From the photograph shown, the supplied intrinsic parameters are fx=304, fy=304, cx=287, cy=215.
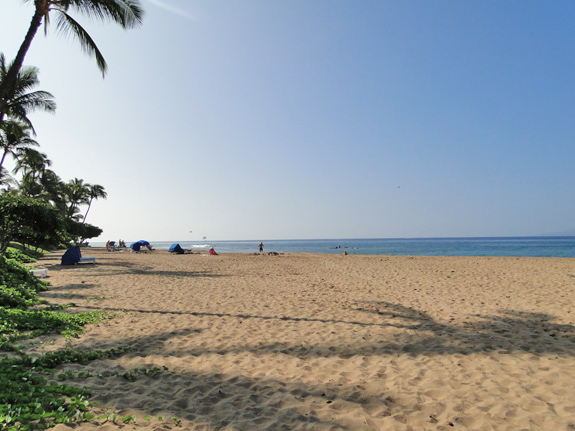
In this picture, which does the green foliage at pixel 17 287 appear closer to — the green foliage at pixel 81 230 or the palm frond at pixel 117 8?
the palm frond at pixel 117 8

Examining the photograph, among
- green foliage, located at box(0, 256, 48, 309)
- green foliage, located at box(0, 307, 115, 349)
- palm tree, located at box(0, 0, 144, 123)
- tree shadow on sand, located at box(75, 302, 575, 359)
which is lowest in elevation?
tree shadow on sand, located at box(75, 302, 575, 359)

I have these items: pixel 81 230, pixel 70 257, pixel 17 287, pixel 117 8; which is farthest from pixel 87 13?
pixel 81 230

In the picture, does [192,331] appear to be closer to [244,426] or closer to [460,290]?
[244,426]

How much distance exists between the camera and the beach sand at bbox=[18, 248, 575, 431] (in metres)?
3.35

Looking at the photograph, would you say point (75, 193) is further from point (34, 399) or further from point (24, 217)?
point (34, 399)

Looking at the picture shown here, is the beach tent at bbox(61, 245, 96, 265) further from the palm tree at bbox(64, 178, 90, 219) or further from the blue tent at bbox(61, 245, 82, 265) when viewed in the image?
the palm tree at bbox(64, 178, 90, 219)

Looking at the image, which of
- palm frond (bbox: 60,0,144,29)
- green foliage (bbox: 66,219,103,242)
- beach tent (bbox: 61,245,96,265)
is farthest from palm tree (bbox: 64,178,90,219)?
palm frond (bbox: 60,0,144,29)

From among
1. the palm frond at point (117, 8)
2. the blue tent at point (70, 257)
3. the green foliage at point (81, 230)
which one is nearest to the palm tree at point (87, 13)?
the palm frond at point (117, 8)

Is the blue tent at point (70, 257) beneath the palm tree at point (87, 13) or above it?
beneath

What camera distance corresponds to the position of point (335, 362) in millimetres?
4891

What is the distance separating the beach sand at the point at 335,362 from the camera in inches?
132

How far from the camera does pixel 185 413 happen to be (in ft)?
10.9

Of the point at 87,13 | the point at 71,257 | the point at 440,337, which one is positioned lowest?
the point at 440,337

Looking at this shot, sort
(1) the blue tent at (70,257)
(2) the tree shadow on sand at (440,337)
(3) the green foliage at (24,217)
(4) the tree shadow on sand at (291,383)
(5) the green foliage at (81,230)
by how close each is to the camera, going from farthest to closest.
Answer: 1. (5) the green foliage at (81,230)
2. (1) the blue tent at (70,257)
3. (3) the green foliage at (24,217)
4. (2) the tree shadow on sand at (440,337)
5. (4) the tree shadow on sand at (291,383)
